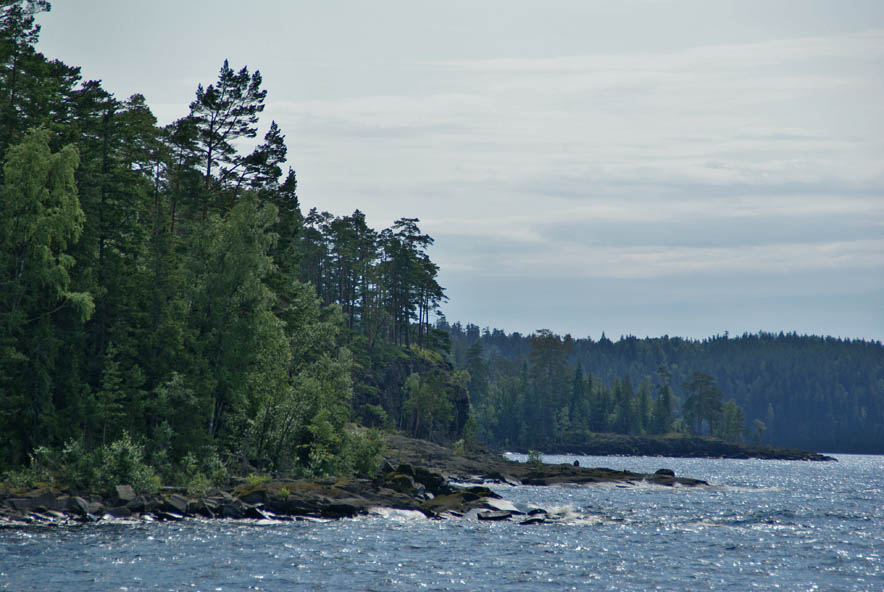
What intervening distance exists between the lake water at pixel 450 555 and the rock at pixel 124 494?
286cm

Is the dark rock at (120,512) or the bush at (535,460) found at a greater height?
the dark rock at (120,512)

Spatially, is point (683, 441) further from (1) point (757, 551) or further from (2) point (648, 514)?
(1) point (757, 551)

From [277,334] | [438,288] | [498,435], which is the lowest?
[498,435]

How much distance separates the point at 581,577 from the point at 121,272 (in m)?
32.8

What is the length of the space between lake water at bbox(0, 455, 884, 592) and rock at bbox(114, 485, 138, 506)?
286 centimetres

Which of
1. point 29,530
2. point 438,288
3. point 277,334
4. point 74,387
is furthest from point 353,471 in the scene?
point 438,288

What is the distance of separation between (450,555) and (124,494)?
1705 centimetres

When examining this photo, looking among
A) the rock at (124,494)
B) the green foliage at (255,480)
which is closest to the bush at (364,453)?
the green foliage at (255,480)

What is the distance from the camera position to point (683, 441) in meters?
194

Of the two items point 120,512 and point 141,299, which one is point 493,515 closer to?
point 120,512

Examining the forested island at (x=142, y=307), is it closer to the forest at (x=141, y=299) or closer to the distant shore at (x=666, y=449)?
the forest at (x=141, y=299)

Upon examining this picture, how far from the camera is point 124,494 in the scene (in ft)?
133

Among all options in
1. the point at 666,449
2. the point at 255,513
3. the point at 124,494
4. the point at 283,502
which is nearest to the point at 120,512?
the point at 124,494

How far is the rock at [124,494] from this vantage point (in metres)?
40.2
